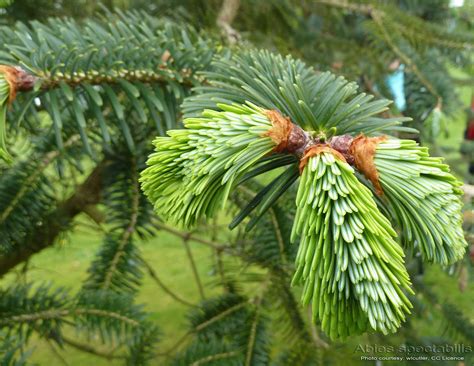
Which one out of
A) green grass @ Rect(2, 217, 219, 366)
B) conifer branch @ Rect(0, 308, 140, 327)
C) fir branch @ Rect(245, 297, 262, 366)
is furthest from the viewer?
green grass @ Rect(2, 217, 219, 366)

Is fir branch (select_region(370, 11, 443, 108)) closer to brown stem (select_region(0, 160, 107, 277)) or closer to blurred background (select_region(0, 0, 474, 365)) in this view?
blurred background (select_region(0, 0, 474, 365))

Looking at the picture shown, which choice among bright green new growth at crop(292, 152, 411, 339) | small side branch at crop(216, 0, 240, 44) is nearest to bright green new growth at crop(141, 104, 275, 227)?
bright green new growth at crop(292, 152, 411, 339)

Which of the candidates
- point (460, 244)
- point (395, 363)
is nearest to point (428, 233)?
point (460, 244)

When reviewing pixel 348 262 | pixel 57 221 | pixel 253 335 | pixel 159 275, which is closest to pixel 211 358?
pixel 253 335

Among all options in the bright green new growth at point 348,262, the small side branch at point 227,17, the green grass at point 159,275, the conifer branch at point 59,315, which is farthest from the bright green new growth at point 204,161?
the green grass at point 159,275

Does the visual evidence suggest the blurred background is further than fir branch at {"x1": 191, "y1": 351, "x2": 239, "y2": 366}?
Yes

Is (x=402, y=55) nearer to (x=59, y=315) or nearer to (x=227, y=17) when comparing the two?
(x=227, y=17)
